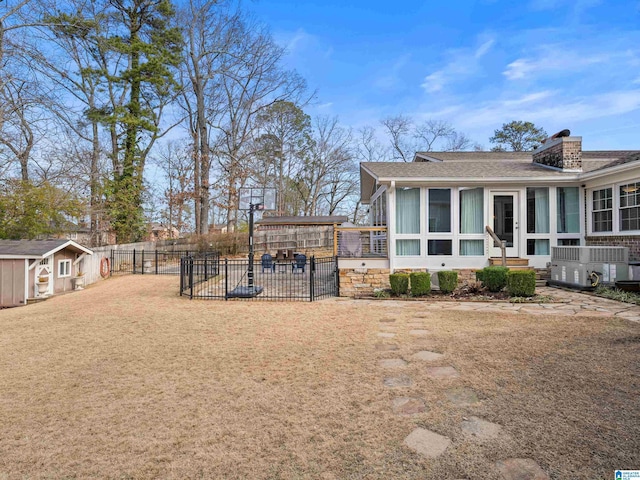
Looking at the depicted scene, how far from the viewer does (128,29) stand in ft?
67.4

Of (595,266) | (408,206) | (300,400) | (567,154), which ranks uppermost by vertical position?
(567,154)

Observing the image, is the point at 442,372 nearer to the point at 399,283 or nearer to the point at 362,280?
the point at 399,283

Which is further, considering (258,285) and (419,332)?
(258,285)

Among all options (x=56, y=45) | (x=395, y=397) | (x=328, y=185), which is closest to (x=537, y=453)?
(x=395, y=397)

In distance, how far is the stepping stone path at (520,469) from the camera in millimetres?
2037

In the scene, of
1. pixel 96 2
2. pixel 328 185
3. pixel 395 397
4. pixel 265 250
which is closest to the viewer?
pixel 395 397

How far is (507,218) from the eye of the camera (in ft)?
Result: 31.7

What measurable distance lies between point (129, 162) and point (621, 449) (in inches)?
896

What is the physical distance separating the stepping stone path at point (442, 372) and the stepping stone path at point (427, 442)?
3.68 feet

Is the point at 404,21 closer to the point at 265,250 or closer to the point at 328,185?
the point at 265,250

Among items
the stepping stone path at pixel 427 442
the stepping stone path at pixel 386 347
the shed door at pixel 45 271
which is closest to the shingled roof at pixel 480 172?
the stepping stone path at pixel 386 347

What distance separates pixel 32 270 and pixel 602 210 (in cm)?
1622

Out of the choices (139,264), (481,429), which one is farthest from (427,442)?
(139,264)

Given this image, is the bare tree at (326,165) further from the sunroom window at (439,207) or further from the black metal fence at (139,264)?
the sunroom window at (439,207)
